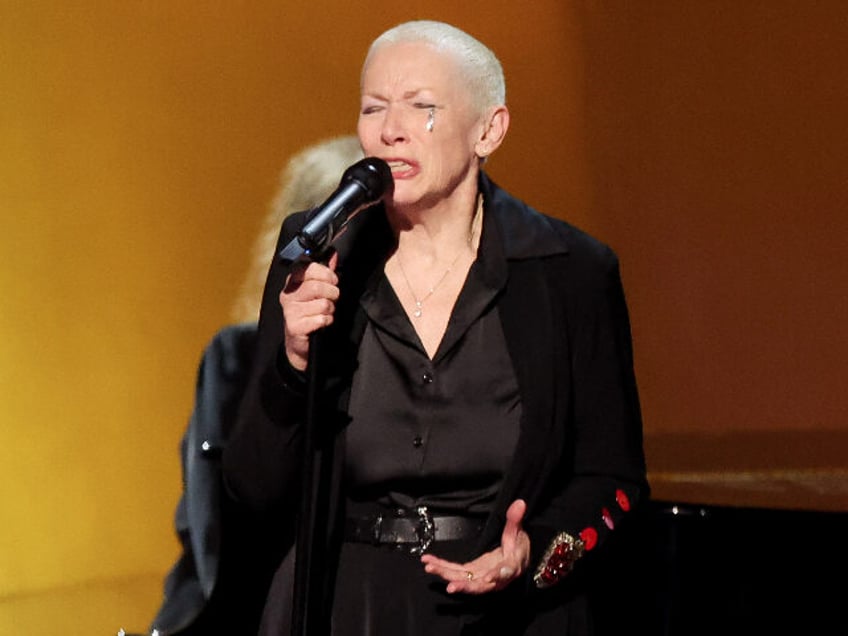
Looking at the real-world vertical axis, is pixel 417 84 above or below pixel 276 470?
above

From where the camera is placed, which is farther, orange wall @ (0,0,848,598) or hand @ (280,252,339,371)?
orange wall @ (0,0,848,598)

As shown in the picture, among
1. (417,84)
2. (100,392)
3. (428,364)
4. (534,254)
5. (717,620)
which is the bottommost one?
(717,620)

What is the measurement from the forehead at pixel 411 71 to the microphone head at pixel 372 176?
18cm

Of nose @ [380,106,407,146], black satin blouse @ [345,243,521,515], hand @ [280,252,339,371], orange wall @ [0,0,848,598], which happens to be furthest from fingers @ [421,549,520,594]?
orange wall @ [0,0,848,598]

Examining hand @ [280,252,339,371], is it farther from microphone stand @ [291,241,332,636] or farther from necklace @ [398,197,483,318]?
necklace @ [398,197,483,318]

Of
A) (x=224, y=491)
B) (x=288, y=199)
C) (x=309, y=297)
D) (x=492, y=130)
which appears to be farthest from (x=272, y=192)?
(x=309, y=297)

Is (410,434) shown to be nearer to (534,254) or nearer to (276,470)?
(276,470)

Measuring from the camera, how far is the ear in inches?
77.6

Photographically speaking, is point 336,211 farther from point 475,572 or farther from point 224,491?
point 224,491

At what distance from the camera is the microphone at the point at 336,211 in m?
1.59

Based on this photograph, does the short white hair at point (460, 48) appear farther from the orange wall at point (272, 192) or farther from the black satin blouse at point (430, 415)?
the orange wall at point (272, 192)

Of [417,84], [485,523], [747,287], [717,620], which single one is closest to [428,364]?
[485,523]

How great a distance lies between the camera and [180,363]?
3.08 m

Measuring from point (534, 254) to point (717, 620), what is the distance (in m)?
1.23
